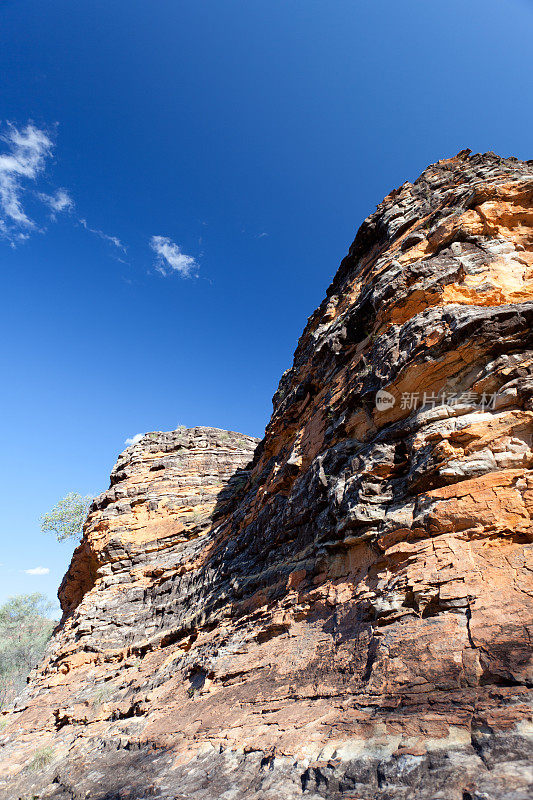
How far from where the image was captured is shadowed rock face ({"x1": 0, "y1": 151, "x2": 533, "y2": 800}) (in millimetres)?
5109

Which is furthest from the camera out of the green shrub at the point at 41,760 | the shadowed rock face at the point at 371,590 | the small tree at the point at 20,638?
the small tree at the point at 20,638

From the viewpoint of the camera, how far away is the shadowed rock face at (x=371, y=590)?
5109 millimetres

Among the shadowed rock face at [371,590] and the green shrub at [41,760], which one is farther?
the green shrub at [41,760]

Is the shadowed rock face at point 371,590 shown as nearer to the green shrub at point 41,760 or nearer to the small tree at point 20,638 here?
the green shrub at point 41,760

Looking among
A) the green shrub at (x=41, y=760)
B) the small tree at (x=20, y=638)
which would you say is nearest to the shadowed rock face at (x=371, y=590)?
the green shrub at (x=41, y=760)

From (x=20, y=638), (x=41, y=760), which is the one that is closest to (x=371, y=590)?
(x=41, y=760)

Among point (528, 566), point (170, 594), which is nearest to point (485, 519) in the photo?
point (528, 566)

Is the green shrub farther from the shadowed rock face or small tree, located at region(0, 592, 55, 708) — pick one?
small tree, located at region(0, 592, 55, 708)

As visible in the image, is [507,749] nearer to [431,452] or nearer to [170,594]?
[431,452]

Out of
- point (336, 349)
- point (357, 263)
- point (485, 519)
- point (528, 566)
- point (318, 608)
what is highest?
point (357, 263)

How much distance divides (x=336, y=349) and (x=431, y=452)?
724 centimetres

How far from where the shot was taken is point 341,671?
6.96 m

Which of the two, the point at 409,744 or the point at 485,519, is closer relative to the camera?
the point at 409,744

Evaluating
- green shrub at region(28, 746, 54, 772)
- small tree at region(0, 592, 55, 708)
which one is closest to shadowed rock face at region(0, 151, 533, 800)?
green shrub at region(28, 746, 54, 772)
